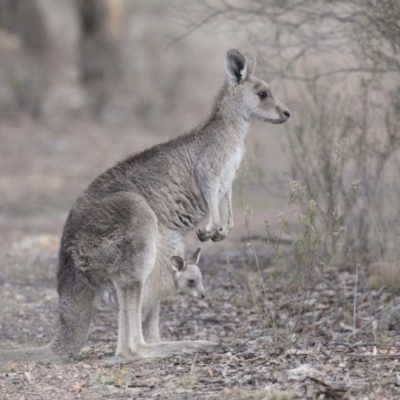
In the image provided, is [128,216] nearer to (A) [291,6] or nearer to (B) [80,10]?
(A) [291,6]

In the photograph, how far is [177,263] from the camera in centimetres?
→ 677

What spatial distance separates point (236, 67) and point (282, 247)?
5.55 feet

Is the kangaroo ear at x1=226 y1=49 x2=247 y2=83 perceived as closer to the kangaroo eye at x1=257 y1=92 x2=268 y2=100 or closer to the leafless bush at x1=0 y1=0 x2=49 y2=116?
the kangaroo eye at x1=257 y1=92 x2=268 y2=100

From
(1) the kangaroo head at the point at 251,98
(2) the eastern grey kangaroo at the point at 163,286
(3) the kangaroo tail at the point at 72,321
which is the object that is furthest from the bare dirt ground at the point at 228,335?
(1) the kangaroo head at the point at 251,98

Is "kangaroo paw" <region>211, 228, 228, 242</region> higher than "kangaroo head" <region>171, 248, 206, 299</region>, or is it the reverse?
"kangaroo paw" <region>211, 228, 228, 242</region>

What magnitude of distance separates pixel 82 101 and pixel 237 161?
1663 centimetres

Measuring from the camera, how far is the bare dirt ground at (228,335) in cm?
532

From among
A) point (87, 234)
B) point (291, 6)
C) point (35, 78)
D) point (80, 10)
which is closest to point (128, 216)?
point (87, 234)

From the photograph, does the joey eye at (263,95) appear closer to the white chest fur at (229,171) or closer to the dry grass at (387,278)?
the white chest fur at (229,171)

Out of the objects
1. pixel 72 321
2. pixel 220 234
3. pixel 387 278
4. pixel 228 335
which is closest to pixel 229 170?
pixel 220 234

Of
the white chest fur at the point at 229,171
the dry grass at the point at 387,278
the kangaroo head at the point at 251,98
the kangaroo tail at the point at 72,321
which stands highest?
the kangaroo head at the point at 251,98

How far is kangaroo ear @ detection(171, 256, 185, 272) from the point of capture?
6754mm

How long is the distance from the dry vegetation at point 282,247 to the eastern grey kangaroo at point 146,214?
10.9 inches

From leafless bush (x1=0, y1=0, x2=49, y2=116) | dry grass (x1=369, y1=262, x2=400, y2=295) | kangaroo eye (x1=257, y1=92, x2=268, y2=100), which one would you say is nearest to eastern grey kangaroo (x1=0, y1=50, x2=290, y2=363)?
kangaroo eye (x1=257, y1=92, x2=268, y2=100)
